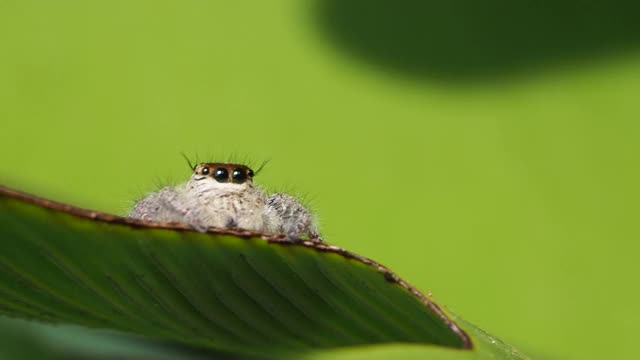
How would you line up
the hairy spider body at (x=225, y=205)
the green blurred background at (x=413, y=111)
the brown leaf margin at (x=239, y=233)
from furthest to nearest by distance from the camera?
the green blurred background at (x=413, y=111), the hairy spider body at (x=225, y=205), the brown leaf margin at (x=239, y=233)

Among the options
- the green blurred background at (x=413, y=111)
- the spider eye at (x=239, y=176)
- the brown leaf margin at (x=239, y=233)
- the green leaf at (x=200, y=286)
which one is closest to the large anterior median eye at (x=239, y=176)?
the spider eye at (x=239, y=176)

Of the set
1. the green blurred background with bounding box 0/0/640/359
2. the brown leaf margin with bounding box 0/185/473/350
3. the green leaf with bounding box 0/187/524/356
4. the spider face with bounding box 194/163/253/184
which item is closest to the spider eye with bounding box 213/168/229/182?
the spider face with bounding box 194/163/253/184

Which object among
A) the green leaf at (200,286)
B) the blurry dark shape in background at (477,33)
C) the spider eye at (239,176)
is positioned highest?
the blurry dark shape in background at (477,33)

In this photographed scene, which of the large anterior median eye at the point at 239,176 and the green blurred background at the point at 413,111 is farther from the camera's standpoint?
the green blurred background at the point at 413,111

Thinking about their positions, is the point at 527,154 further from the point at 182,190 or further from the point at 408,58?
the point at 182,190

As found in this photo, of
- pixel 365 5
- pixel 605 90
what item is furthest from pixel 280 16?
pixel 605 90

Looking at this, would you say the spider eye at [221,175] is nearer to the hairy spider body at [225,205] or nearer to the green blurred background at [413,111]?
the hairy spider body at [225,205]

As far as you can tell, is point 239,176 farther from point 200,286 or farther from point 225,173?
point 200,286
